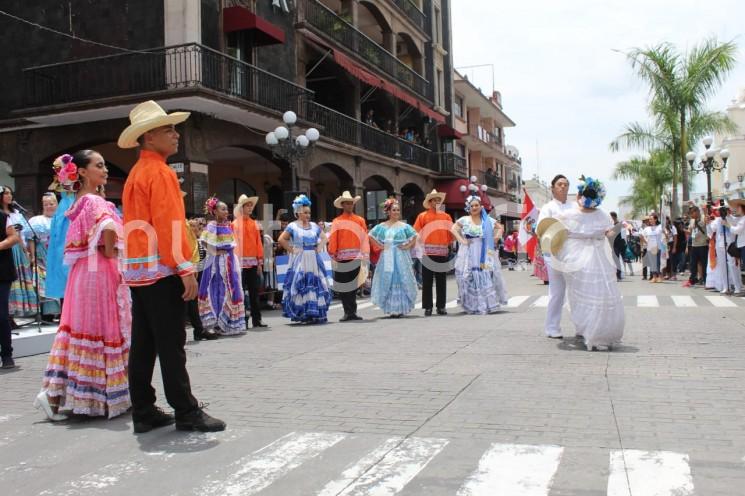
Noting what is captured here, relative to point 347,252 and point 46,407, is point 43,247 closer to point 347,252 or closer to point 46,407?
point 347,252

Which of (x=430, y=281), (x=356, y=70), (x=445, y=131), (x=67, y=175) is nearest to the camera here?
(x=67, y=175)

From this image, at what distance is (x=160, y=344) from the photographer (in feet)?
15.0

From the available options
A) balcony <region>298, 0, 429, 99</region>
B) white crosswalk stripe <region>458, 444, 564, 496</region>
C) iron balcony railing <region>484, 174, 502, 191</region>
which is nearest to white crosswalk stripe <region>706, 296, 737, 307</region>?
white crosswalk stripe <region>458, 444, 564, 496</region>

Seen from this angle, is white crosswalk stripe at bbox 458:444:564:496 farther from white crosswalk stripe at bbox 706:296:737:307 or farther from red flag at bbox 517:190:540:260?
white crosswalk stripe at bbox 706:296:737:307

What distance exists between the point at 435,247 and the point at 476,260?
2.39 feet

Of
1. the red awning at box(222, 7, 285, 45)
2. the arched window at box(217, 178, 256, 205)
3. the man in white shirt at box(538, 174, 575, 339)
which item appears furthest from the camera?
the arched window at box(217, 178, 256, 205)

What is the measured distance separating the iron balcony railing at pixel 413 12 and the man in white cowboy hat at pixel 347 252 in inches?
851

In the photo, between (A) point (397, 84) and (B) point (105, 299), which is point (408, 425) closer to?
(B) point (105, 299)

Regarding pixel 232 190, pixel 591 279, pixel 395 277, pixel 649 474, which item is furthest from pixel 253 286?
pixel 232 190

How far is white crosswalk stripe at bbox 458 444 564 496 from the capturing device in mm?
3381

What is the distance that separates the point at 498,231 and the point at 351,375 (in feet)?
19.6

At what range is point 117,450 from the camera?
14.1 feet

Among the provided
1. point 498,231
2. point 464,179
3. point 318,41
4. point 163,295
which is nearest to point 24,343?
point 163,295

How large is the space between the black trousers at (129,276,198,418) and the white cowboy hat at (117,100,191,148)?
991 millimetres
